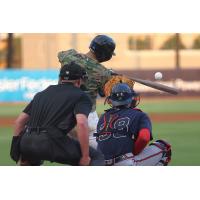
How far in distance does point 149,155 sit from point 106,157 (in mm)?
491

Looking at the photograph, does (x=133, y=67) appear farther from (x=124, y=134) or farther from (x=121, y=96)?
(x=124, y=134)

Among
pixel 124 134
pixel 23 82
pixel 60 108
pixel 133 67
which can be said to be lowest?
pixel 23 82

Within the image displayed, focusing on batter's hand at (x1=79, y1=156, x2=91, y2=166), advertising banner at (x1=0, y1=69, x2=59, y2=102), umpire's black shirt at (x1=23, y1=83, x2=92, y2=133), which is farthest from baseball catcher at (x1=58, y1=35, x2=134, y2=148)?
advertising banner at (x1=0, y1=69, x2=59, y2=102)

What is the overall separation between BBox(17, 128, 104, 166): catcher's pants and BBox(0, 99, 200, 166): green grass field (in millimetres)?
2897

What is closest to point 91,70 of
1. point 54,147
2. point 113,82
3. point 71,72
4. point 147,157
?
point 113,82

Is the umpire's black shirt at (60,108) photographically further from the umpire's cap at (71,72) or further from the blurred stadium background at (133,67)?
the blurred stadium background at (133,67)

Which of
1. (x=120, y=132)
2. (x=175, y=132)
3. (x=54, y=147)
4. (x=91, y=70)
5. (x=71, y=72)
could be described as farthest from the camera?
(x=175, y=132)

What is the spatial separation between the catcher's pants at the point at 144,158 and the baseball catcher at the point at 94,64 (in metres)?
0.58

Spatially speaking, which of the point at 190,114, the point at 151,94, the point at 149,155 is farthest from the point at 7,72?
the point at 149,155

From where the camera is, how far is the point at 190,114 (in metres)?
20.4

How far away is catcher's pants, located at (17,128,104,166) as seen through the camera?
5871mm

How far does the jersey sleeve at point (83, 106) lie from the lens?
5.82m

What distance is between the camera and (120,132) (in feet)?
20.6

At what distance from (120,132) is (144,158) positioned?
39 cm
